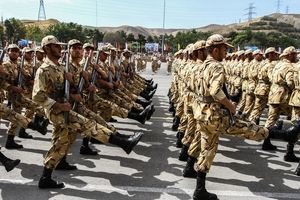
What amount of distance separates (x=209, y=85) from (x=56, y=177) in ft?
8.40

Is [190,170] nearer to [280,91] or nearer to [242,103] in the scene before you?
[280,91]

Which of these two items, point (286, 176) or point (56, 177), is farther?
point (286, 176)

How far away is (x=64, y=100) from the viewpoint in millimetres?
5371

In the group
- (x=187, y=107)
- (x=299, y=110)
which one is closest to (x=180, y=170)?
(x=187, y=107)

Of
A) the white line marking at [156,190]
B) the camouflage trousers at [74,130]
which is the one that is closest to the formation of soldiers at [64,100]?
the camouflage trousers at [74,130]

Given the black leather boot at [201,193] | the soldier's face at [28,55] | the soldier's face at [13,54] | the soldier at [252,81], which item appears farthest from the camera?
the soldier at [252,81]

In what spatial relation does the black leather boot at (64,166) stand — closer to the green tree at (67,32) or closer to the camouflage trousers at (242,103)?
the camouflage trousers at (242,103)

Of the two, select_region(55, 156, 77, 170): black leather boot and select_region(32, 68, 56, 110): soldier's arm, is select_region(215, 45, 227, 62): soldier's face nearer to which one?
select_region(32, 68, 56, 110): soldier's arm

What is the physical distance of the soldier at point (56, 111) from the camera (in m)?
5.18

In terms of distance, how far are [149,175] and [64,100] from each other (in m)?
1.72

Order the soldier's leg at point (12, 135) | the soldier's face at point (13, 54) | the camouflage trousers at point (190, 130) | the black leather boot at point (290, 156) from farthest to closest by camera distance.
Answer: the soldier's face at point (13, 54), the soldier's leg at point (12, 135), the black leather boot at point (290, 156), the camouflage trousers at point (190, 130)

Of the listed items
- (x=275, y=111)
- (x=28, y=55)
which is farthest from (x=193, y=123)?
(x=28, y=55)

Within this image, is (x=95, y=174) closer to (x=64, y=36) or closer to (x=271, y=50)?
(x=271, y=50)

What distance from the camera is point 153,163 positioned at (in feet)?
22.3
